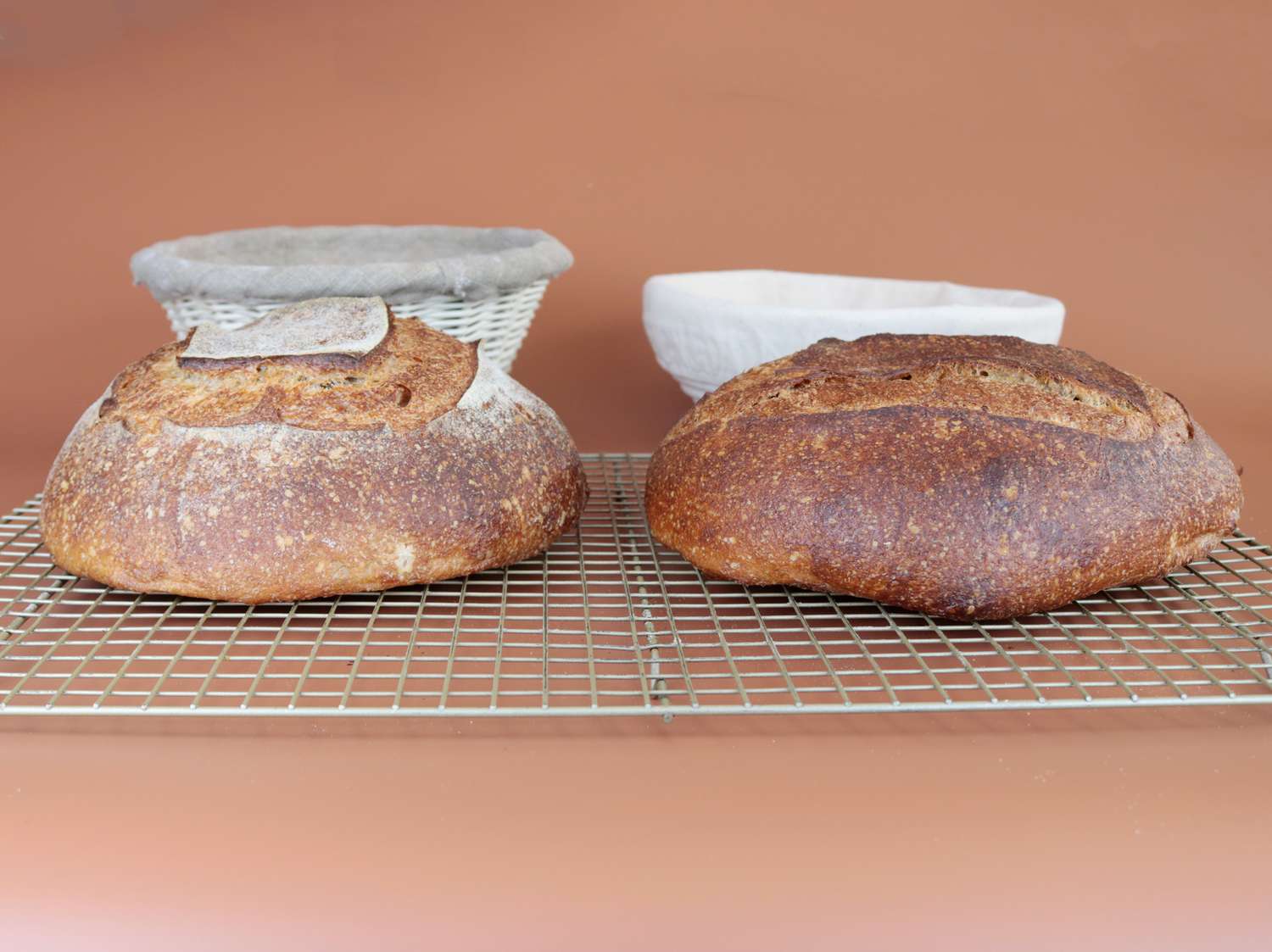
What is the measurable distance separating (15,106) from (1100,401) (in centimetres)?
235

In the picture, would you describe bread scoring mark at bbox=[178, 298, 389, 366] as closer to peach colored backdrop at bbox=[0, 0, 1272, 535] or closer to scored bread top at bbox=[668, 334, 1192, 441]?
scored bread top at bbox=[668, 334, 1192, 441]

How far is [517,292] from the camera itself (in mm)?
2084

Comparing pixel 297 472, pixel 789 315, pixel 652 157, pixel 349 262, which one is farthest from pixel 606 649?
pixel 652 157

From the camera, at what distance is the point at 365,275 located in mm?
1848

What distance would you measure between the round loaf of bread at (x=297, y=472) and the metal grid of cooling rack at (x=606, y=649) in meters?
0.06

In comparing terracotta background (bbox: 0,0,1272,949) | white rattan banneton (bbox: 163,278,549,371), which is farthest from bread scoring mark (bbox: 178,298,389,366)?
terracotta background (bbox: 0,0,1272,949)

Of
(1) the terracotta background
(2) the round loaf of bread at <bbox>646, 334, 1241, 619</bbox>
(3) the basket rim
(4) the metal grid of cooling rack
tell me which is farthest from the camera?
(1) the terracotta background

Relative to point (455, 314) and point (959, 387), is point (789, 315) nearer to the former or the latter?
point (959, 387)

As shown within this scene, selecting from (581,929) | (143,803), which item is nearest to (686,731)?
(581,929)

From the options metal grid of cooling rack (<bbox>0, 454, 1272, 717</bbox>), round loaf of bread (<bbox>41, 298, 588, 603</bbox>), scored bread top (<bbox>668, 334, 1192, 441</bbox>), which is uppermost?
scored bread top (<bbox>668, 334, 1192, 441</bbox>)

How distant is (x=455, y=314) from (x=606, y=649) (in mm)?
793

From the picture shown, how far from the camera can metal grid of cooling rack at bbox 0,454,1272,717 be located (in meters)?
1.24

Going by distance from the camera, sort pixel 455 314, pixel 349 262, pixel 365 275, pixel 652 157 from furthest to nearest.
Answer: pixel 652 157 → pixel 349 262 → pixel 455 314 → pixel 365 275

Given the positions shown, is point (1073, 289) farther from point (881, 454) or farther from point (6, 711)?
point (6, 711)
